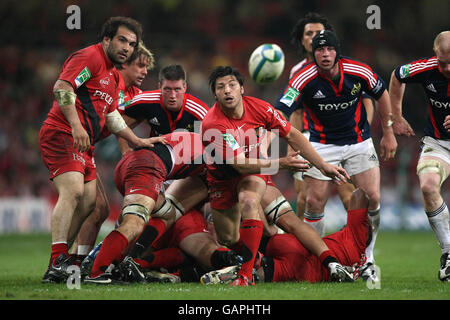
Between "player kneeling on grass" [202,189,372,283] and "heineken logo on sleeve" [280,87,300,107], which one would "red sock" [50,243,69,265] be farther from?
"heineken logo on sleeve" [280,87,300,107]

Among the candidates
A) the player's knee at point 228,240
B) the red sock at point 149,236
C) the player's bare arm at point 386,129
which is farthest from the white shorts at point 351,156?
the red sock at point 149,236

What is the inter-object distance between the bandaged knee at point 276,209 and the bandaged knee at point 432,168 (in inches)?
49.8

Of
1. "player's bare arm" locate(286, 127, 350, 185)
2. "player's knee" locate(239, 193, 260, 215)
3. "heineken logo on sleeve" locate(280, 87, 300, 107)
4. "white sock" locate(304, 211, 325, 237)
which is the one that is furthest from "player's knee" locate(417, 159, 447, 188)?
"player's knee" locate(239, 193, 260, 215)

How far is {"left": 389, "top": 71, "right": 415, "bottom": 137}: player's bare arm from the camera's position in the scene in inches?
252

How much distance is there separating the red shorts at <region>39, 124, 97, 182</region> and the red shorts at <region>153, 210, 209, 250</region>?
3.16ft

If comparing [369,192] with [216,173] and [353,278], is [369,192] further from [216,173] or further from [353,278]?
[216,173]

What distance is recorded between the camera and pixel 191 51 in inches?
739

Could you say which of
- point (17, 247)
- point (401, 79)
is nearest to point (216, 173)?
point (401, 79)

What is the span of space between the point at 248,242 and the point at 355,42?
49.4ft

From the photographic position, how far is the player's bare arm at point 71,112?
538 cm

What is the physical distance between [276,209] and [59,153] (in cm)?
198

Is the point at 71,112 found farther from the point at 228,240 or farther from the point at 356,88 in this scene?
the point at 356,88

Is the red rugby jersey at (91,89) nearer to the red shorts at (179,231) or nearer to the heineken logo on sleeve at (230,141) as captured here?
the red shorts at (179,231)

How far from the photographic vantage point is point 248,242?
539 centimetres
